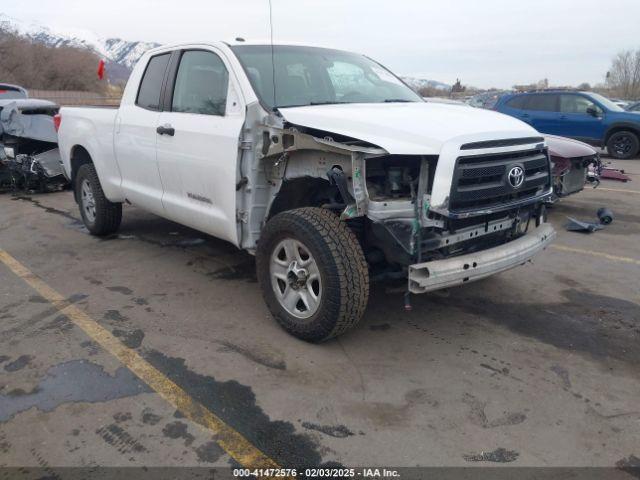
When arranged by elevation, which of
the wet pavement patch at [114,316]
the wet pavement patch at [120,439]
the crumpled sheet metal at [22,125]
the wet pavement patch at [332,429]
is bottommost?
the wet pavement patch at [332,429]

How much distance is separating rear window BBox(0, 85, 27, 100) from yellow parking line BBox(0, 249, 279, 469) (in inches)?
343

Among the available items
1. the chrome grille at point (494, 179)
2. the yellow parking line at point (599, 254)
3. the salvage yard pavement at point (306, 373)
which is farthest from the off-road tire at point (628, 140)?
the chrome grille at point (494, 179)

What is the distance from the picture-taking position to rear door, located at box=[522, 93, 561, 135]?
14102 millimetres

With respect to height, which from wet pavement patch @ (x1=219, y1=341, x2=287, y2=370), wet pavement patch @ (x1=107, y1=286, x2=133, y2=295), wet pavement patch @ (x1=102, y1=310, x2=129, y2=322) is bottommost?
wet pavement patch @ (x1=219, y1=341, x2=287, y2=370)

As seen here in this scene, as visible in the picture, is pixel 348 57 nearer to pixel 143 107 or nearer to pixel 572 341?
pixel 143 107

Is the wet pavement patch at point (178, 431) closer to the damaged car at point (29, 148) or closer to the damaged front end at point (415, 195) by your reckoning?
the damaged front end at point (415, 195)

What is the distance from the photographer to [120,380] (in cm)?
333

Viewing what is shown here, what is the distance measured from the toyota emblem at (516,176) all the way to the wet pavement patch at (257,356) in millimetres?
1866

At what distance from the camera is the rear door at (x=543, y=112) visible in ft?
46.3

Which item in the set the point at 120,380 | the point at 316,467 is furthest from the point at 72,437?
the point at 316,467

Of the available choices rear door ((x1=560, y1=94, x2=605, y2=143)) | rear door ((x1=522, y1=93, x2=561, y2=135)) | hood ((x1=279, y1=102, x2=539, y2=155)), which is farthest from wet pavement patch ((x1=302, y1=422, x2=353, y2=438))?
rear door ((x1=560, y1=94, x2=605, y2=143))

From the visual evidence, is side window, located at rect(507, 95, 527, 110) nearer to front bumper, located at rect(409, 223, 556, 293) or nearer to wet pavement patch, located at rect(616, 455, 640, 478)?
front bumper, located at rect(409, 223, 556, 293)

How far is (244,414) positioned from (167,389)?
1.76 feet

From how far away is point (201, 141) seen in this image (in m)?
4.33
